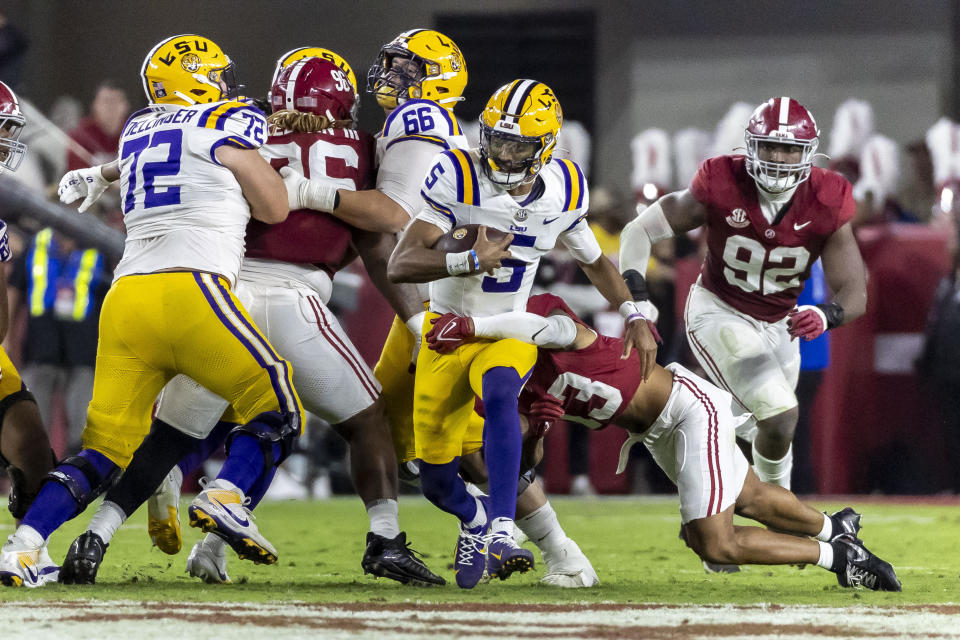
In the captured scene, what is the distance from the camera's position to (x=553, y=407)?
446 cm

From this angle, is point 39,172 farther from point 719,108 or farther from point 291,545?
point 719,108

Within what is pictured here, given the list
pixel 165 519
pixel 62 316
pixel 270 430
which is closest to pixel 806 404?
pixel 62 316

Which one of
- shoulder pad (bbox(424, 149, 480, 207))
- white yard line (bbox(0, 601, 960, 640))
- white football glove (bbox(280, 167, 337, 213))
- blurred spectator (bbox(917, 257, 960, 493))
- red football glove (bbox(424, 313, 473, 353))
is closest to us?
white yard line (bbox(0, 601, 960, 640))

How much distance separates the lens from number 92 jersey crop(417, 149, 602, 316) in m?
4.51

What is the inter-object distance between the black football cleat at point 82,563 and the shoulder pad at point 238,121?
1276 mm

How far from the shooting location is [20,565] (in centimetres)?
415

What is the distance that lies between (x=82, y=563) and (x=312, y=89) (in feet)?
5.67

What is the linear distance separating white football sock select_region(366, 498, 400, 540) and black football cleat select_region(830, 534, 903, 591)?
1401 mm

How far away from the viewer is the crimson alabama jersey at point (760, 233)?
218 inches

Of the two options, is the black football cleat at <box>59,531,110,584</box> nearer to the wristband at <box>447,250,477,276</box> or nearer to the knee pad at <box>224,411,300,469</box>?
the knee pad at <box>224,411,300,469</box>

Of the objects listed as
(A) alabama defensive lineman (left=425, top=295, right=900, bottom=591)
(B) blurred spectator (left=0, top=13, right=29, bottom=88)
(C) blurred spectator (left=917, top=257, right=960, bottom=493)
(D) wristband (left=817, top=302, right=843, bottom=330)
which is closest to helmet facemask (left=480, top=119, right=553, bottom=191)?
(A) alabama defensive lineman (left=425, top=295, right=900, bottom=591)

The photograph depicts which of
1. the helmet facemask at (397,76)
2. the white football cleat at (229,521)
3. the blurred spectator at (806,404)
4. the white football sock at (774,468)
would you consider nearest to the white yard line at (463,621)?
the white football cleat at (229,521)

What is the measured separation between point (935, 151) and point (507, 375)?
7940mm

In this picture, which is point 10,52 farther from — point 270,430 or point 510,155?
point 270,430
